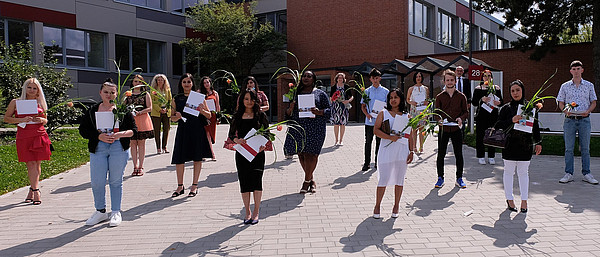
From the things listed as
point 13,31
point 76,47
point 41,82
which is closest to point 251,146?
point 41,82

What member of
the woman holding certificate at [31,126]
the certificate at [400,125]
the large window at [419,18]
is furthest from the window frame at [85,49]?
the certificate at [400,125]

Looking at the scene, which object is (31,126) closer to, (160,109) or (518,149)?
(160,109)

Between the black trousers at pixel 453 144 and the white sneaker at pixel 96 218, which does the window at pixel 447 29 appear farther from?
the white sneaker at pixel 96 218

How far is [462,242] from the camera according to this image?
14.6 feet

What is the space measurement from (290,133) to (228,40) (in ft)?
71.2

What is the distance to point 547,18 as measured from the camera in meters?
18.2

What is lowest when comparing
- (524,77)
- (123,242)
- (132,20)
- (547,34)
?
(123,242)

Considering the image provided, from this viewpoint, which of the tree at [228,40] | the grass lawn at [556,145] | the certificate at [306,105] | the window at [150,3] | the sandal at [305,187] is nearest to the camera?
the certificate at [306,105]

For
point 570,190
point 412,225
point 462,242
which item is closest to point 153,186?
point 412,225

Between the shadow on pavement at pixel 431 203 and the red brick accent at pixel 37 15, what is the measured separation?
22.4 m

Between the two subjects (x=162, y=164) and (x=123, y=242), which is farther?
(x=162, y=164)

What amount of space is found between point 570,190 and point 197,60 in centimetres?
2546

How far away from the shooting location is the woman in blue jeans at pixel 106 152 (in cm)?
512

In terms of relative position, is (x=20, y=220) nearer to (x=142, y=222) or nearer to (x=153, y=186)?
(x=142, y=222)
